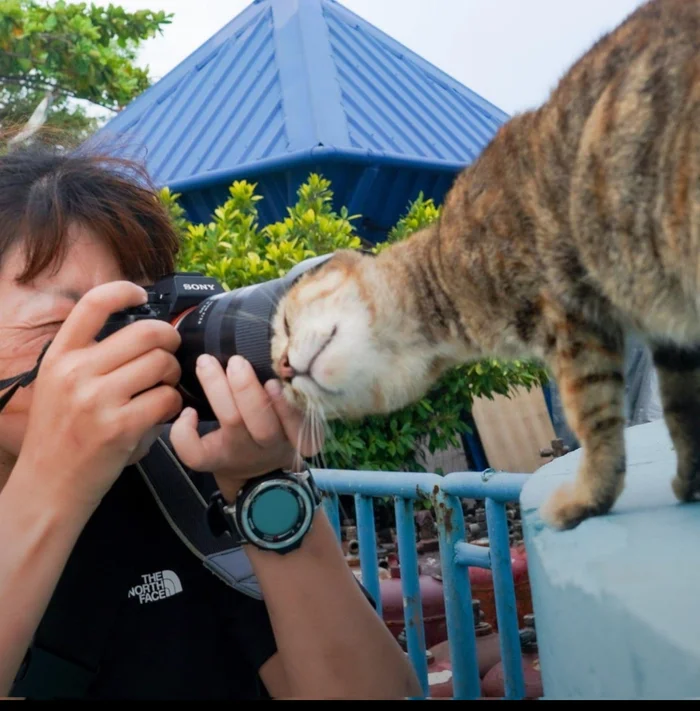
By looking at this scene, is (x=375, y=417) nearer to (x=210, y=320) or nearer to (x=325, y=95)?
(x=325, y=95)

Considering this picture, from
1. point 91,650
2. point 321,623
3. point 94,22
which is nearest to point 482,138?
point 321,623

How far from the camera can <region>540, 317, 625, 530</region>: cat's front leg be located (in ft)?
2.15

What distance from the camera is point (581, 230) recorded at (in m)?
0.64

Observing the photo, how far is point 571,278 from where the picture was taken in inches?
26.1

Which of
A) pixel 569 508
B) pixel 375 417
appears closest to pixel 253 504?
pixel 569 508

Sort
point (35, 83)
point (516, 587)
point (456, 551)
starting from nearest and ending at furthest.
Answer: point (456, 551) → point (516, 587) → point (35, 83)

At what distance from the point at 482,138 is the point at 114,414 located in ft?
2.10

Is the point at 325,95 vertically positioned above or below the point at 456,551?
above

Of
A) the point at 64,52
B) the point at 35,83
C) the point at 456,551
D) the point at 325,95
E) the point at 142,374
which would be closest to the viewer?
the point at 142,374

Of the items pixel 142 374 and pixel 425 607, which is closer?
pixel 142 374

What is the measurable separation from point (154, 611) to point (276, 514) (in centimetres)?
16

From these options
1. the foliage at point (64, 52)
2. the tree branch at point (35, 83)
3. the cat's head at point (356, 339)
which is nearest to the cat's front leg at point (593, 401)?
the cat's head at point (356, 339)

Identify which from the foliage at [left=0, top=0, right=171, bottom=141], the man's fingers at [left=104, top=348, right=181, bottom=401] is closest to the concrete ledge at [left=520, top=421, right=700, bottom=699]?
the man's fingers at [left=104, top=348, right=181, bottom=401]

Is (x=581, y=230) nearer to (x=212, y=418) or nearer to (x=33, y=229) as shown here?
(x=212, y=418)
